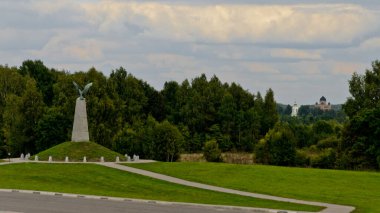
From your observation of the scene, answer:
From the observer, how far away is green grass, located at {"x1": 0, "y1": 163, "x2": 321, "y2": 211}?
44.2 meters

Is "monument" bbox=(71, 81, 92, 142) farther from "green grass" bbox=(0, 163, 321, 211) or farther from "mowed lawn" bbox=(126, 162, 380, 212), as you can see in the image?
"mowed lawn" bbox=(126, 162, 380, 212)

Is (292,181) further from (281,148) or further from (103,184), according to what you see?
(281,148)

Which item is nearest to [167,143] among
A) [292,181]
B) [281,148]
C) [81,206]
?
[281,148]

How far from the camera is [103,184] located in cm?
5553

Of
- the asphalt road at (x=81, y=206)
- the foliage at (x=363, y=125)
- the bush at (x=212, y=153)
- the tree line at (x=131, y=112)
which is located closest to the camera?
the asphalt road at (x=81, y=206)

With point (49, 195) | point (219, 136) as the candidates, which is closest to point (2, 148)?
point (219, 136)

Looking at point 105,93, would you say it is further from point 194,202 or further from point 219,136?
point 194,202

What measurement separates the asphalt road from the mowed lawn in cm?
1087

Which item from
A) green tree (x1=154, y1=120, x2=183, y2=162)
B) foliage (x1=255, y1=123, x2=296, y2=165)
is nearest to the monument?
green tree (x1=154, y1=120, x2=183, y2=162)

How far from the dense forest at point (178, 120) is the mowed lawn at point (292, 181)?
89.7ft

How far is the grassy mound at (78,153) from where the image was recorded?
76.6 metres

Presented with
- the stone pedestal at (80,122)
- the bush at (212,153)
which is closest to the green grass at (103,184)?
the stone pedestal at (80,122)

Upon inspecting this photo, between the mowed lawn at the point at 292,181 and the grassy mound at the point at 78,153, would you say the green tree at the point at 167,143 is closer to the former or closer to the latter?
the grassy mound at the point at 78,153

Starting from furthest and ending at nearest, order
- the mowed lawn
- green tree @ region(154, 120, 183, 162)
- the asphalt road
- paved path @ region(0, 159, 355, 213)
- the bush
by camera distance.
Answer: the bush
green tree @ region(154, 120, 183, 162)
the mowed lawn
paved path @ region(0, 159, 355, 213)
the asphalt road
